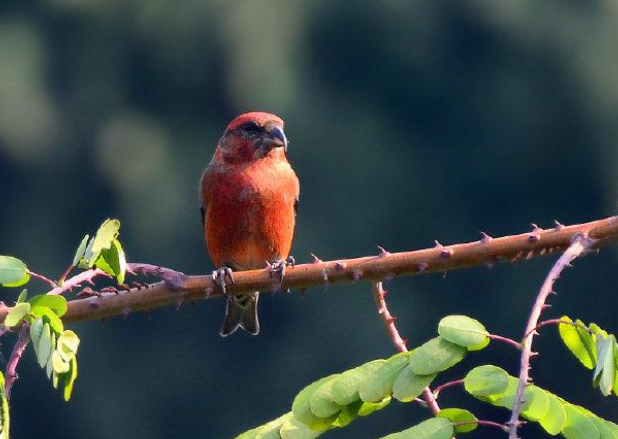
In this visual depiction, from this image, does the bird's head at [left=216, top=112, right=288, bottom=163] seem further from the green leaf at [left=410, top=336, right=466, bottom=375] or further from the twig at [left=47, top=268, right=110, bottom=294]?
the green leaf at [left=410, top=336, right=466, bottom=375]

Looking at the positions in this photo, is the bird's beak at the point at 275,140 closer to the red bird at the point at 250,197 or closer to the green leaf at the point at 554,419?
the red bird at the point at 250,197

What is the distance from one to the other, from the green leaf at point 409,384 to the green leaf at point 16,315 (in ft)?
2.47

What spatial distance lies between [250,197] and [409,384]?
2599mm

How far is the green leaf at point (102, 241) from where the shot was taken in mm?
2770

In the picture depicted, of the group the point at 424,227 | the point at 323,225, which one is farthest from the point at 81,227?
the point at 424,227

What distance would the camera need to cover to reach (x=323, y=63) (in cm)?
1504

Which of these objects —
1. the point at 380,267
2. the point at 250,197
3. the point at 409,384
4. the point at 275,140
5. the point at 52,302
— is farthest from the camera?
the point at 275,140

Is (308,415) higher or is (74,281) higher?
(74,281)

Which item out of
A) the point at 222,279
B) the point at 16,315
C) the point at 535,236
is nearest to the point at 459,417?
the point at 535,236

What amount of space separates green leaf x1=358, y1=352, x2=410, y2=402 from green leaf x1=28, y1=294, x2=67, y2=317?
0.64 m

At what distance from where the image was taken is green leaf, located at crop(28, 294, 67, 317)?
2.73 metres

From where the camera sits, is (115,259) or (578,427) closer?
(578,427)

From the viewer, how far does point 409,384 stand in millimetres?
2492

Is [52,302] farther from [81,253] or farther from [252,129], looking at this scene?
[252,129]
